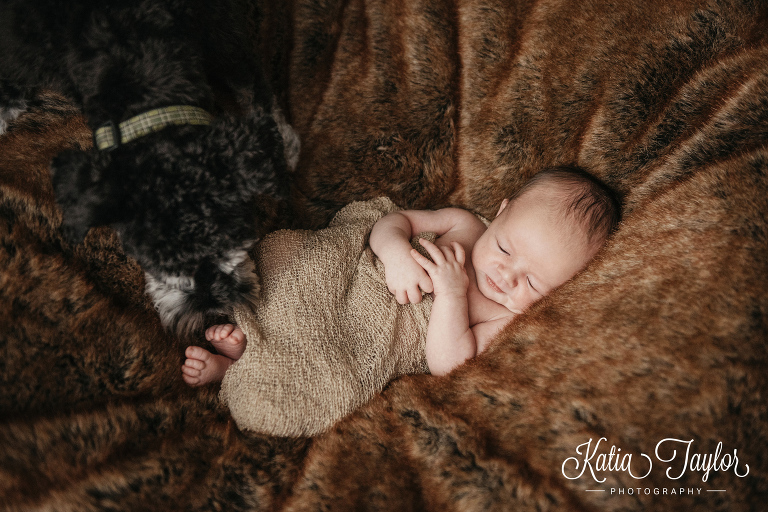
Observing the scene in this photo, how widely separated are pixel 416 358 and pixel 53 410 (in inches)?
42.3

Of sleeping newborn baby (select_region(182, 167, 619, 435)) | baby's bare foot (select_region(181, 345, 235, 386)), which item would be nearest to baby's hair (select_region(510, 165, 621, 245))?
sleeping newborn baby (select_region(182, 167, 619, 435))

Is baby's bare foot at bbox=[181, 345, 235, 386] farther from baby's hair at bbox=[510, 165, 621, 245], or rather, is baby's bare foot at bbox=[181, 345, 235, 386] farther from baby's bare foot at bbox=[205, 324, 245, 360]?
baby's hair at bbox=[510, 165, 621, 245]

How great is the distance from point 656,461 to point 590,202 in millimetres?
834

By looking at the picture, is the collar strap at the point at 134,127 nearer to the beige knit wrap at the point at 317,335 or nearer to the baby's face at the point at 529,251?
the beige knit wrap at the point at 317,335

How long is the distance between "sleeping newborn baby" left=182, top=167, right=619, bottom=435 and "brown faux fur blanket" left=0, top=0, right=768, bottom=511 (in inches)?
3.6

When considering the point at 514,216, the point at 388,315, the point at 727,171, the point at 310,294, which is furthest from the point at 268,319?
the point at 727,171

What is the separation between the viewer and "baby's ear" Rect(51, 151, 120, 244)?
1.18 m

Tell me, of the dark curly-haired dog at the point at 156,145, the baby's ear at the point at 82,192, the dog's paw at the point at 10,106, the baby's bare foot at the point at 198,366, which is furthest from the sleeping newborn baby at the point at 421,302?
the dog's paw at the point at 10,106

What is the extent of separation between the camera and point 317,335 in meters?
1.51

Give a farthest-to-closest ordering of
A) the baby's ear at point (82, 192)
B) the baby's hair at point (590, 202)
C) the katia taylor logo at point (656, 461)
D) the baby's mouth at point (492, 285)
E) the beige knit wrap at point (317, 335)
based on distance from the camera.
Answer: the baby's mouth at point (492, 285), the baby's hair at point (590, 202), the beige knit wrap at point (317, 335), the baby's ear at point (82, 192), the katia taylor logo at point (656, 461)

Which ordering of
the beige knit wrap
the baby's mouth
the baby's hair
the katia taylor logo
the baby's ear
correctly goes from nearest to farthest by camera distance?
the katia taylor logo
the baby's ear
the beige knit wrap
the baby's hair
the baby's mouth

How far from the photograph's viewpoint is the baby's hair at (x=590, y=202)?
156cm

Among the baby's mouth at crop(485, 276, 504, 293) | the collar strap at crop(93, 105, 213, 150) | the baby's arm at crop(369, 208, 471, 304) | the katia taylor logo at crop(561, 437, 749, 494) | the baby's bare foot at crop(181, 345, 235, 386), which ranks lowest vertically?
the baby's bare foot at crop(181, 345, 235, 386)

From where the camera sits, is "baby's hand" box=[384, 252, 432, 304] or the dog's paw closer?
the dog's paw
